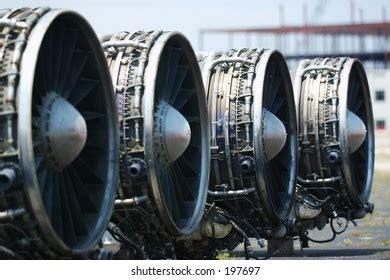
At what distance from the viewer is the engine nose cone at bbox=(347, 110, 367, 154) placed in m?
25.6

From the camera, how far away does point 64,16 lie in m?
13.5

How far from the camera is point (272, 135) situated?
21.5 metres

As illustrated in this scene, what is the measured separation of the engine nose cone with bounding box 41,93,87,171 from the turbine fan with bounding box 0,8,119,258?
0.04ft

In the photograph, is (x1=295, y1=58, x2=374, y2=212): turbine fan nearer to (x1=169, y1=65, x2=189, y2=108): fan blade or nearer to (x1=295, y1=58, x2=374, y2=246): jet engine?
(x1=295, y1=58, x2=374, y2=246): jet engine

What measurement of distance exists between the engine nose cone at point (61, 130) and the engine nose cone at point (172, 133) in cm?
359

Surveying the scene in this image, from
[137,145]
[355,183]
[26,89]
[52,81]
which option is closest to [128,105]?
[137,145]

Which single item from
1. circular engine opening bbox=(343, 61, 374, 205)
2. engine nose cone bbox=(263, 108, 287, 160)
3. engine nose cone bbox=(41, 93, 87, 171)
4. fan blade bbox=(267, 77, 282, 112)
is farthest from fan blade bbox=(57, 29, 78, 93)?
circular engine opening bbox=(343, 61, 374, 205)

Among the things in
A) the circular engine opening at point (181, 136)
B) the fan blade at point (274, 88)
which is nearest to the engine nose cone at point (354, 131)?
the fan blade at point (274, 88)

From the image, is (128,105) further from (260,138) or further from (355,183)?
(355,183)

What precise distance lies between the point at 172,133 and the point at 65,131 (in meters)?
3.95

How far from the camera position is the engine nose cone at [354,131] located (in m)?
25.6

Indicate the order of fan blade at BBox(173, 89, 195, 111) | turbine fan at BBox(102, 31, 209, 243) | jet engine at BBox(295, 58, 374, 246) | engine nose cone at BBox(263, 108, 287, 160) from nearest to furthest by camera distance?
turbine fan at BBox(102, 31, 209, 243) → fan blade at BBox(173, 89, 195, 111) → engine nose cone at BBox(263, 108, 287, 160) → jet engine at BBox(295, 58, 374, 246)

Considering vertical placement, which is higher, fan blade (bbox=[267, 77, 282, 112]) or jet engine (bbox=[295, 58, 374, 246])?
fan blade (bbox=[267, 77, 282, 112])

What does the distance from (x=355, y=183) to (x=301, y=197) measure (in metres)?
1.84
